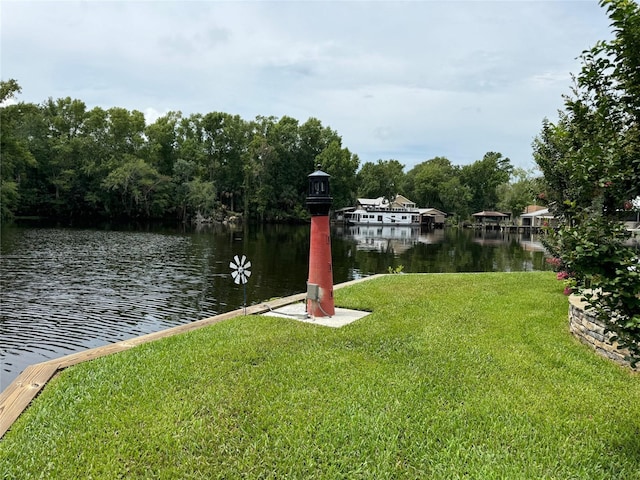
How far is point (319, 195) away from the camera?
695cm

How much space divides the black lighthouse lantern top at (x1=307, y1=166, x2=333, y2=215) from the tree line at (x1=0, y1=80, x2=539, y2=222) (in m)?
32.9

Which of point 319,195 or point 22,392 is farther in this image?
point 319,195

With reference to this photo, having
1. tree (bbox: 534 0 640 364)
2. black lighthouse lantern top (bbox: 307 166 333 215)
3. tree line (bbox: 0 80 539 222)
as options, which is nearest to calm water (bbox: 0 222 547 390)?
black lighthouse lantern top (bbox: 307 166 333 215)

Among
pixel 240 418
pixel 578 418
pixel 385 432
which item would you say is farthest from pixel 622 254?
pixel 240 418

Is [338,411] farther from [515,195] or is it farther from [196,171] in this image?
[515,195]

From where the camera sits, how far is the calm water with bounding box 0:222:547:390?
8.88 meters

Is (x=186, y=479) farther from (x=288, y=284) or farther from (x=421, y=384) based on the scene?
(x=288, y=284)

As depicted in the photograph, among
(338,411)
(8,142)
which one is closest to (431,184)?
(8,142)

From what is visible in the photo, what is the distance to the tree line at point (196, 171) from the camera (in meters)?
47.4

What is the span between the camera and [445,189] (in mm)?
70625

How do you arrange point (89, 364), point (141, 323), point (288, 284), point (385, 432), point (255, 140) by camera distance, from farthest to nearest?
point (255, 140) → point (288, 284) → point (141, 323) → point (89, 364) → point (385, 432)

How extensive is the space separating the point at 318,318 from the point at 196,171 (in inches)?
2079

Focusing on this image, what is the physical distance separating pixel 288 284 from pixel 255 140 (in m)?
45.0

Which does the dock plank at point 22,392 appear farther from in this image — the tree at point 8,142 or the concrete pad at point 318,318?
the tree at point 8,142
